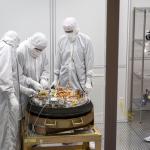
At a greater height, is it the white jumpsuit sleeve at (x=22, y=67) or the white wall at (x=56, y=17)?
the white wall at (x=56, y=17)

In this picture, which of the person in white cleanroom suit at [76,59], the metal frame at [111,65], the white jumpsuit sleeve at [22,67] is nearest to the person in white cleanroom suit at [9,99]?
the white jumpsuit sleeve at [22,67]

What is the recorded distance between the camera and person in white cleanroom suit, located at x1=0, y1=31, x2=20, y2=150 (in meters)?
2.56

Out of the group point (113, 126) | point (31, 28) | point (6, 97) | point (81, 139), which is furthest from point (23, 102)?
point (113, 126)

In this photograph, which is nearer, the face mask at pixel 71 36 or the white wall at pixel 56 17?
the face mask at pixel 71 36

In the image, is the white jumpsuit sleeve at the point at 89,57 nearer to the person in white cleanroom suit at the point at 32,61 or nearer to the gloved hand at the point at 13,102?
the person in white cleanroom suit at the point at 32,61

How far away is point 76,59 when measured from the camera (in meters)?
3.41

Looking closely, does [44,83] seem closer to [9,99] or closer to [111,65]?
[9,99]

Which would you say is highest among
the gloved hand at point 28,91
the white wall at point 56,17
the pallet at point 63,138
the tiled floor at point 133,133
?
the white wall at point 56,17

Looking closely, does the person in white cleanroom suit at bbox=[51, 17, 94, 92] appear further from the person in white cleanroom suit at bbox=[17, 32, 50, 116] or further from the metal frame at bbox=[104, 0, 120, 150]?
the metal frame at bbox=[104, 0, 120, 150]

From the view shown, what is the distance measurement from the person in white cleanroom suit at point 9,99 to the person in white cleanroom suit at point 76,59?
0.76 meters

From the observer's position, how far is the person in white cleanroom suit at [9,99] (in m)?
2.56

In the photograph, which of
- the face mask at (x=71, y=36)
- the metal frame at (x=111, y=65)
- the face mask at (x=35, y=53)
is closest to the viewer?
the metal frame at (x=111, y=65)

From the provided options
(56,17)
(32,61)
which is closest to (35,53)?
(32,61)

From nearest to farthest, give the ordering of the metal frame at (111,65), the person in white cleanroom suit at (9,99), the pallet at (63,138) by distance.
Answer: the metal frame at (111,65), the pallet at (63,138), the person in white cleanroom suit at (9,99)
